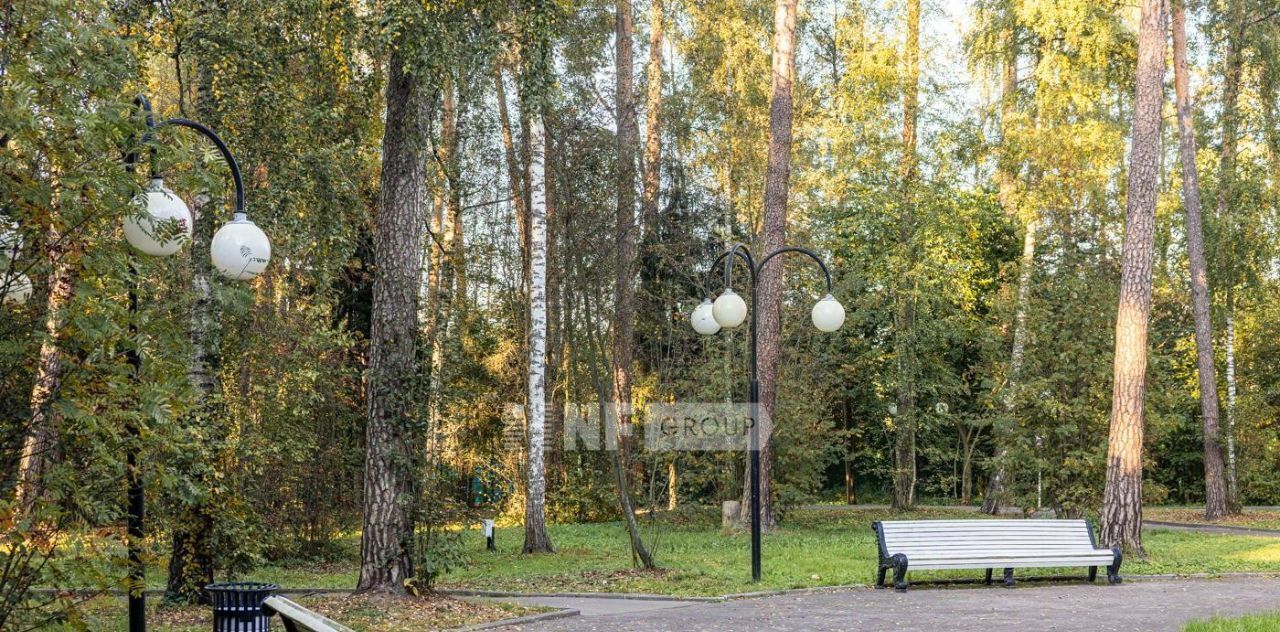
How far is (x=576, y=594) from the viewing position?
10688 millimetres

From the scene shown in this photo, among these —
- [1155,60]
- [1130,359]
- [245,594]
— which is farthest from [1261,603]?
[245,594]

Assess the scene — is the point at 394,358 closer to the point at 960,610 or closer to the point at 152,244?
the point at 152,244

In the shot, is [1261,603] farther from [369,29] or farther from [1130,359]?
[369,29]

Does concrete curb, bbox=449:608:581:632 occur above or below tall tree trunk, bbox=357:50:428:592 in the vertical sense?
below

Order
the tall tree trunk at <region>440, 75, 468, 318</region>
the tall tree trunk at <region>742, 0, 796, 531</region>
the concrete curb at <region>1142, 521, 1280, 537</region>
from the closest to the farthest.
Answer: the tall tree trunk at <region>440, 75, 468, 318</region>, the tall tree trunk at <region>742, 0, 796, 531</region>, the concrete curb at <region>1142, 521, 1280, 537</region>

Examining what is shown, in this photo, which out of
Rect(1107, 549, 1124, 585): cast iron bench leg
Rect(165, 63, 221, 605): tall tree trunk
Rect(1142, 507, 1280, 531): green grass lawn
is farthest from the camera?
Rect(1142, 507, 1280, 531): green grass lawn

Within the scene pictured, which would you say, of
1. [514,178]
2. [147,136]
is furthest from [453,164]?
[147,136]

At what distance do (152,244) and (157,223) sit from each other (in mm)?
141

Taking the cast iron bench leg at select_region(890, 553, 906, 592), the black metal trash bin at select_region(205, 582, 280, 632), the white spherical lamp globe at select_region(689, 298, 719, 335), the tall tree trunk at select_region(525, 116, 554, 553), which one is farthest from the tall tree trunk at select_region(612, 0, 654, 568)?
the black metal trash bin at select_region(205, 582, 280, 632)

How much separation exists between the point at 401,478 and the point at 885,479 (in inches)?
805

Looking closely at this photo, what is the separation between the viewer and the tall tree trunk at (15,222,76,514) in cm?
455

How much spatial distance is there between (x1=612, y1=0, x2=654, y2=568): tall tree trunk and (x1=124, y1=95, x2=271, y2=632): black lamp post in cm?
1075

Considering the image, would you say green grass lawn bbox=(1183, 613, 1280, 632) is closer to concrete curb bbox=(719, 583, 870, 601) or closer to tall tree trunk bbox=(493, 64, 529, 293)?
concrete curb bbox=(719, 583, 870, 601)

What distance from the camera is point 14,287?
4.63 m
